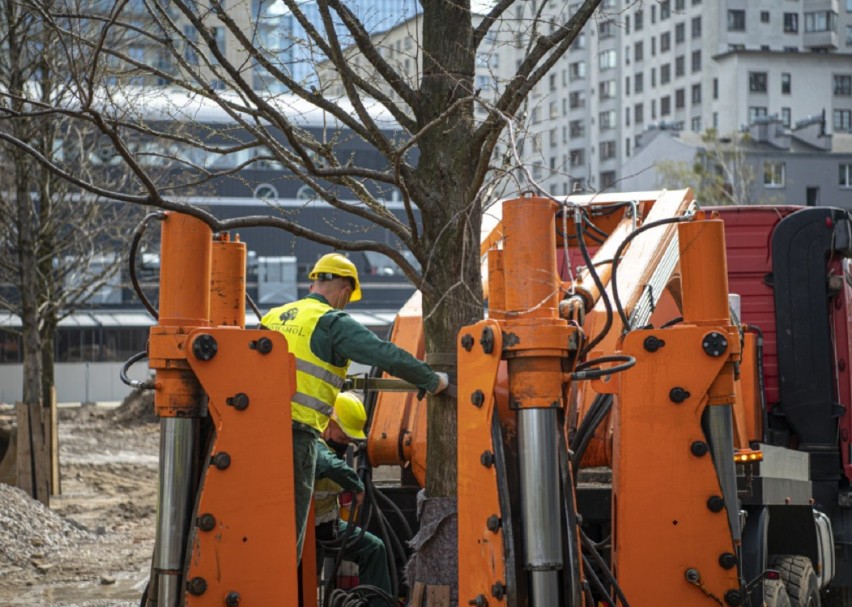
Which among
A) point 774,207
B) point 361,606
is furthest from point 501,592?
point 774,207

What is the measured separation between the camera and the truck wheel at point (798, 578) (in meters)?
7.11

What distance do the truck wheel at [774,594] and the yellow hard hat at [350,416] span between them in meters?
2.21

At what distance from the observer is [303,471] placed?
5609 millimetres

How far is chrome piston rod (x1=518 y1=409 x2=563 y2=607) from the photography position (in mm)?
4512

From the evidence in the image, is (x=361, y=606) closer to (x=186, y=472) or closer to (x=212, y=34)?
(x=186, y=472)

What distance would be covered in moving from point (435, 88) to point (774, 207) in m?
3.74

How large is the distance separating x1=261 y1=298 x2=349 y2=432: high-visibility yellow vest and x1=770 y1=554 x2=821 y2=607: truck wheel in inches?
113

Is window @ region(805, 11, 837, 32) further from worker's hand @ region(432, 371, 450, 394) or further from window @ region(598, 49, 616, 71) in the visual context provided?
worker's hand @ region(432, 371, 450, 394)

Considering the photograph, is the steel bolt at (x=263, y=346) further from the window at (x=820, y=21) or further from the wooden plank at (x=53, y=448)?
the window at (x=820, y=21)

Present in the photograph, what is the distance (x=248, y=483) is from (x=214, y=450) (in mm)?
184

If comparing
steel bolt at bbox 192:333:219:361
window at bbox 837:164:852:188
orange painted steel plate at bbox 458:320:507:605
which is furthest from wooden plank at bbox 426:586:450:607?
window at bbox 837:164:852:188

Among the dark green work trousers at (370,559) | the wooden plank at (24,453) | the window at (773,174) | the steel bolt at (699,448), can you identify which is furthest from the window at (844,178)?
the steel bolt at (699,448)

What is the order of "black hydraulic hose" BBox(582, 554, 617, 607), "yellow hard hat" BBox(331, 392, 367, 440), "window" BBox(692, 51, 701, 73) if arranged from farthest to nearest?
"window" BBox(692, 51, 701, 73) < "yellow hard hat" BBox(331, 392, 367, 440) < "black hydraulic hose" BBox(582, 554, 617, 607)

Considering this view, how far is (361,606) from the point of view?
6.30 meters
